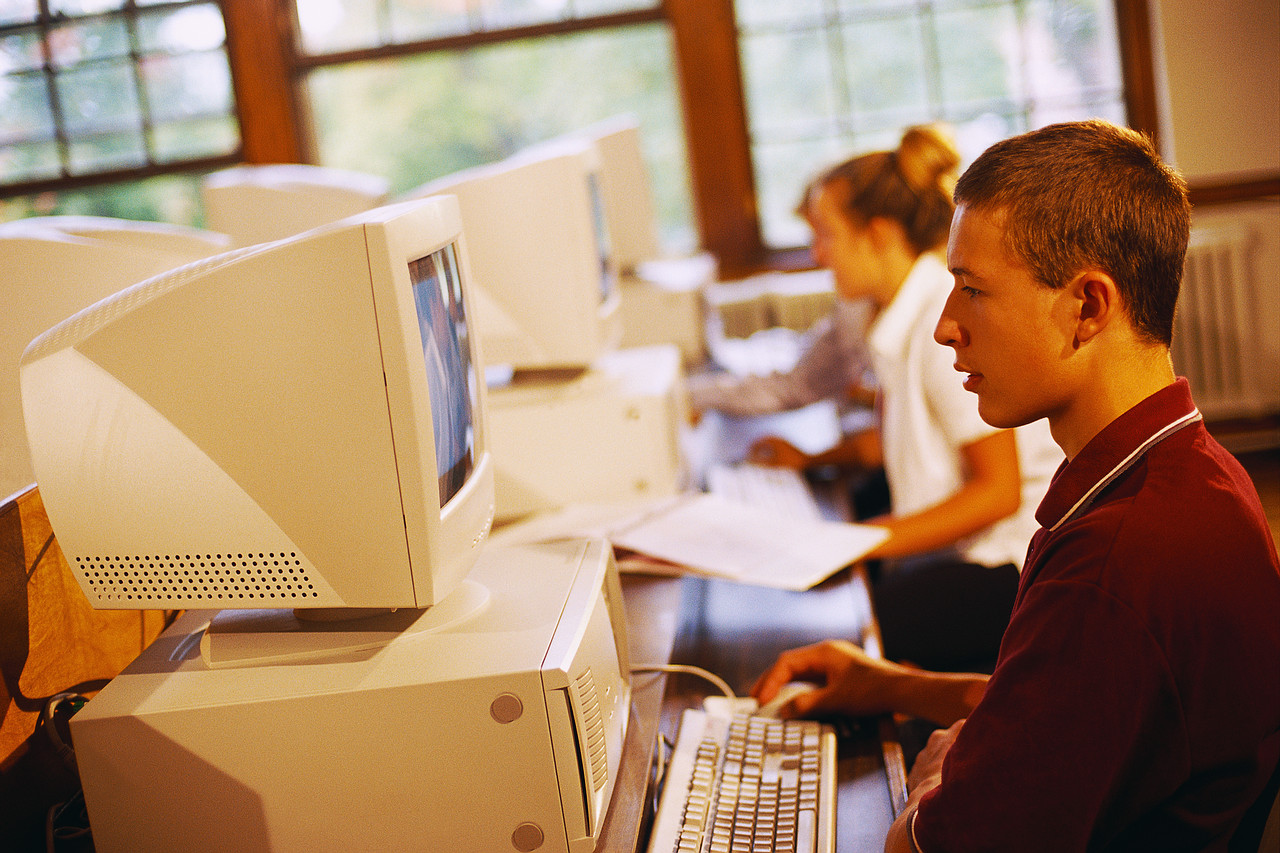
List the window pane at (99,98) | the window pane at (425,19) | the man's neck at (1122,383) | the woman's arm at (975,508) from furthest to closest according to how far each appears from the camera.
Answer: the window pane at (99,98), the window pane at (425,19), the woman's arm at (975,508), the man's neck at (1122,383)

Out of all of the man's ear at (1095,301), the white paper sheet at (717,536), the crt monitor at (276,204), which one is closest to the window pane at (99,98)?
the crt monitor at (276,204)

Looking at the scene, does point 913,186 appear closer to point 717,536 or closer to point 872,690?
point 717,536

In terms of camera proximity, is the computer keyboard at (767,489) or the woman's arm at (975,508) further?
the computer keyboard at (767,489)

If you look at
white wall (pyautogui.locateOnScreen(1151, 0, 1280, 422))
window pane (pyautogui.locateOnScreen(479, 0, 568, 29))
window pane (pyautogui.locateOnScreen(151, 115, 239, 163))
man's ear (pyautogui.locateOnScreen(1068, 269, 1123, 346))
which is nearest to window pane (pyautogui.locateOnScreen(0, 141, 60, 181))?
window pane (pyautogui.locateOnScreen(151, 115, 239, 163))

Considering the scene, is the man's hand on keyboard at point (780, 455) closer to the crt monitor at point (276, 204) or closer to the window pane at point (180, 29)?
the crt monitor at point (276, 204)

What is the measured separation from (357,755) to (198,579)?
0.67ft

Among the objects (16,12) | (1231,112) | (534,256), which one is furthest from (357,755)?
(16,12)

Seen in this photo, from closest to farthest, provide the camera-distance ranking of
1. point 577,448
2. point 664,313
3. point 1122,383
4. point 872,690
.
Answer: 1. point 1122,383
2. point 872,690
3. point 577,448
4. point 664,313

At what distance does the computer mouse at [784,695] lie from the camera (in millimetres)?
1184

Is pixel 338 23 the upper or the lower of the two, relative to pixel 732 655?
upper

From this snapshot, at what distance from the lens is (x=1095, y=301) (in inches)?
31.1

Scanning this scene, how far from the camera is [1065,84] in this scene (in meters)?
3.79

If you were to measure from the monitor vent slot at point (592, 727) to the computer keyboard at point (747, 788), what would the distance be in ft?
0.31

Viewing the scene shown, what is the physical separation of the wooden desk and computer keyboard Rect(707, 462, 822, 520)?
260 mm
